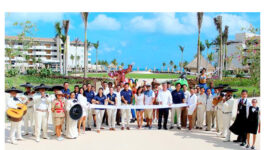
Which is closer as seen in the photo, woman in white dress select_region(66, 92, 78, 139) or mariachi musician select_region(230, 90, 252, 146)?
mariachi musician select_region(230, 90, 252, 146)

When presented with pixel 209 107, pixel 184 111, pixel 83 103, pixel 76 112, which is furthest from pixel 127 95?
pixel 209 107

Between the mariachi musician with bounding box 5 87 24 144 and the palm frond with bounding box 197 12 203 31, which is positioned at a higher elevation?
the palm frond with bounding box 197 12 203 31

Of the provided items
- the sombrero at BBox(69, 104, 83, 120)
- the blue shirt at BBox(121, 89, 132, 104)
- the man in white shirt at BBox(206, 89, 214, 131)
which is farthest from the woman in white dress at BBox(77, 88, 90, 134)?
the man in white shirt at BBox(206, 89, 214, 131)

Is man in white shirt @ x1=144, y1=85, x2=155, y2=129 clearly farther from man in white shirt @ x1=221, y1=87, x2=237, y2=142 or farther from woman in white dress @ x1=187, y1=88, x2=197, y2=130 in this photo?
man in white shirt @ x1=221, y1=87, x2=237, y2=142

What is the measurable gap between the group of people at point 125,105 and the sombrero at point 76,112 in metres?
0.13

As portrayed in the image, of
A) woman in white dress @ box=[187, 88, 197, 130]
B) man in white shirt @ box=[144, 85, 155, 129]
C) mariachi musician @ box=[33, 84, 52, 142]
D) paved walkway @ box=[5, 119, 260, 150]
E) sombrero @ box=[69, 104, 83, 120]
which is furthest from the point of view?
man in white shirt @ box=[144, 85, 155, 129]

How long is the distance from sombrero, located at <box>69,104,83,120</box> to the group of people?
5.3 inches

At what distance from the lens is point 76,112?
8.52 m

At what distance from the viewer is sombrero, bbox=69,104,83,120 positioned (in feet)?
27.7

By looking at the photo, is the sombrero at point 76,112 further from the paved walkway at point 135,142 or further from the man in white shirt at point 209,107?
the man in white shirt at point 209,107

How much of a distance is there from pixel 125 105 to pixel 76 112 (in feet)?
6.40

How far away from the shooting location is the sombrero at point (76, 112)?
8438 millimetres

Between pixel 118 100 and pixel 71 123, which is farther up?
pixel 118 100

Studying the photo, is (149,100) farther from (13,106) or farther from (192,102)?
(13,106)
